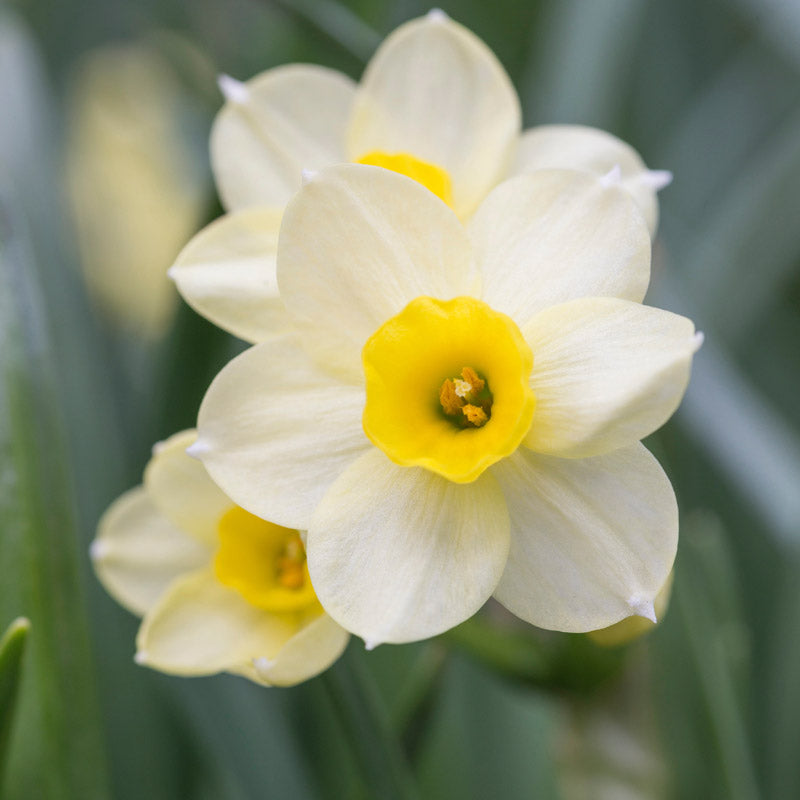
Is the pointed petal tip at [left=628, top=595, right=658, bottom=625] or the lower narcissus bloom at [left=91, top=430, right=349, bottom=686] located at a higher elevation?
the pointed petal tip at [left=628, top=595, right=658, bottom=625]

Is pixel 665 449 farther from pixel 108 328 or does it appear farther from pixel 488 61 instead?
pixel 108 328

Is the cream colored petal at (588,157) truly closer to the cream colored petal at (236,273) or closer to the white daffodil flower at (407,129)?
the white daffodil flower at (407,129)

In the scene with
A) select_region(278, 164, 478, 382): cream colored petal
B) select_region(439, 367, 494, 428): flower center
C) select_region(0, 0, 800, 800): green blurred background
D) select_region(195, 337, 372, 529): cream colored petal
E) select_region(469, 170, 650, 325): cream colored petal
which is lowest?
select_region(0, 0, 800, 800): green blurred background

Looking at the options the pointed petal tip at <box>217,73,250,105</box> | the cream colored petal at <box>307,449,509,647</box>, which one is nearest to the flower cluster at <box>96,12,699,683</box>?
the cream colored petal at <box>307,449,509,647</box>

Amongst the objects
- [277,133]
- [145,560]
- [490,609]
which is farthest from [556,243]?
[490,609]

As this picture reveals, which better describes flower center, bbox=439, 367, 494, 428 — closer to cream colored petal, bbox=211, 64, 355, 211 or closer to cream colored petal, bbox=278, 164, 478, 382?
cream colored petal, bbox=278, 164, 478, 382

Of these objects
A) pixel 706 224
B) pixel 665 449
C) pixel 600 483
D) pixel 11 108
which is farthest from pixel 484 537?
pixel 706 224
